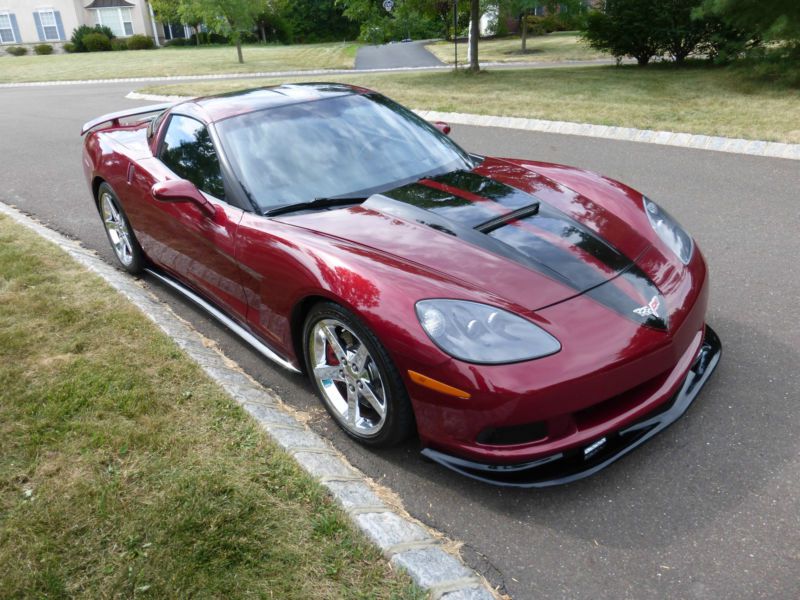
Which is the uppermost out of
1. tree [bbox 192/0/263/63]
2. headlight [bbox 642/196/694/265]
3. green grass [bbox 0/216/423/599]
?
tree [bbox 192/0/263/63]

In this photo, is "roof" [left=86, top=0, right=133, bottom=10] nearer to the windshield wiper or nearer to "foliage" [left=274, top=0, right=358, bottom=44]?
"foliage" [left=274, top=0, right=358, bottom=44]

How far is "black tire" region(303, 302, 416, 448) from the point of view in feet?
8.32

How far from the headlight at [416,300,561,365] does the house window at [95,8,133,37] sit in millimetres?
58253

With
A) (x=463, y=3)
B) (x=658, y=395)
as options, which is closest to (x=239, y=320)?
(x=658, y=395)

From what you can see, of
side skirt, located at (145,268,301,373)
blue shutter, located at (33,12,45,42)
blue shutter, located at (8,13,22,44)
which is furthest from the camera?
blue shutter, located at (33,12,45,42)

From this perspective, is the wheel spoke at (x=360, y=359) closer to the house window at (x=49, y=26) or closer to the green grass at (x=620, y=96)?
the green grass at (x=620, y=96)

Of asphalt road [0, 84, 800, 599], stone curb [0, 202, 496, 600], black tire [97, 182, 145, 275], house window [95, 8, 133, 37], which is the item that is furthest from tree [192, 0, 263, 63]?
house window [95, 8, 133, 37]

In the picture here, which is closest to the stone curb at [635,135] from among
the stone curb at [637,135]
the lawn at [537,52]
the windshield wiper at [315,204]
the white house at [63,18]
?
the stone curb at [637,135]

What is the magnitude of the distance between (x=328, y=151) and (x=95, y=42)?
50.9 meters

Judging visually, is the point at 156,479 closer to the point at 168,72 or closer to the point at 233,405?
the point at 233,405

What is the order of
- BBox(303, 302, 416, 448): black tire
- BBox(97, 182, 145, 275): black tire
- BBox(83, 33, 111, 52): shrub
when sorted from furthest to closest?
BBox(83, 33, 111, 52): shrub
BBox(97, 182, 145, 275): black tire
BBox(303, 302, 416, 448): black tire

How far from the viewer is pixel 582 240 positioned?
294 centimetres

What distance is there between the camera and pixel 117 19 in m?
51.9

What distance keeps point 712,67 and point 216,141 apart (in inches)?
606
